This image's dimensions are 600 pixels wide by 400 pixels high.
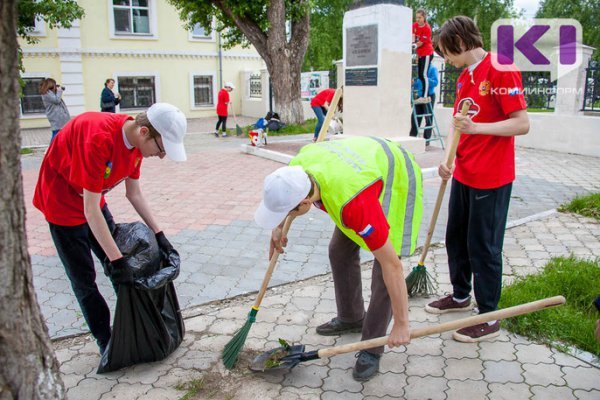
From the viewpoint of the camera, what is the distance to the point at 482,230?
9.50ft

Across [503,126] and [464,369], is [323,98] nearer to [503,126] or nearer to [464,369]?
[503,126]

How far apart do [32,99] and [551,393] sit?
17.8m

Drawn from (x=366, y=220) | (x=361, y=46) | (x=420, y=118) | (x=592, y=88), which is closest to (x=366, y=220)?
(x=366, y=220)

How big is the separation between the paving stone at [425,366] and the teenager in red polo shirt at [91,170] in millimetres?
1572

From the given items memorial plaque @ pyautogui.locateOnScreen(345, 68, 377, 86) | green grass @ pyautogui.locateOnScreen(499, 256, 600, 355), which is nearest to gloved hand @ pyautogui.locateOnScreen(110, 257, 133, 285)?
green grass @ pyautogui.locateOnScreen(499, 256, 600, 355)

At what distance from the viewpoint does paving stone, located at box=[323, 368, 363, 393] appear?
2.67m

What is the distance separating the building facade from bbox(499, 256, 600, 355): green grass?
1393cm

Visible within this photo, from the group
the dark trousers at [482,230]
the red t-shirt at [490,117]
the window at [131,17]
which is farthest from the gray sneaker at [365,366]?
the window at [131,17]

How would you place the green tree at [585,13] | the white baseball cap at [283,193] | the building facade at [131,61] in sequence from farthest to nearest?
1. the green tree at [585,13]
2. the building facade at [131,61]
3. the white baseball cap at [283,193]

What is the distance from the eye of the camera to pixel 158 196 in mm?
6867

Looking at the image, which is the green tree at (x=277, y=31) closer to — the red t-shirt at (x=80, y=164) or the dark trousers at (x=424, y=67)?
the dark trousers at (x=424, y=67)

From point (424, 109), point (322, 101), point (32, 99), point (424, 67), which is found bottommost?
point (424, 109)

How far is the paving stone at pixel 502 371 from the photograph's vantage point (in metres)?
2.70

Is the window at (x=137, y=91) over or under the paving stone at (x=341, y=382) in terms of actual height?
over
